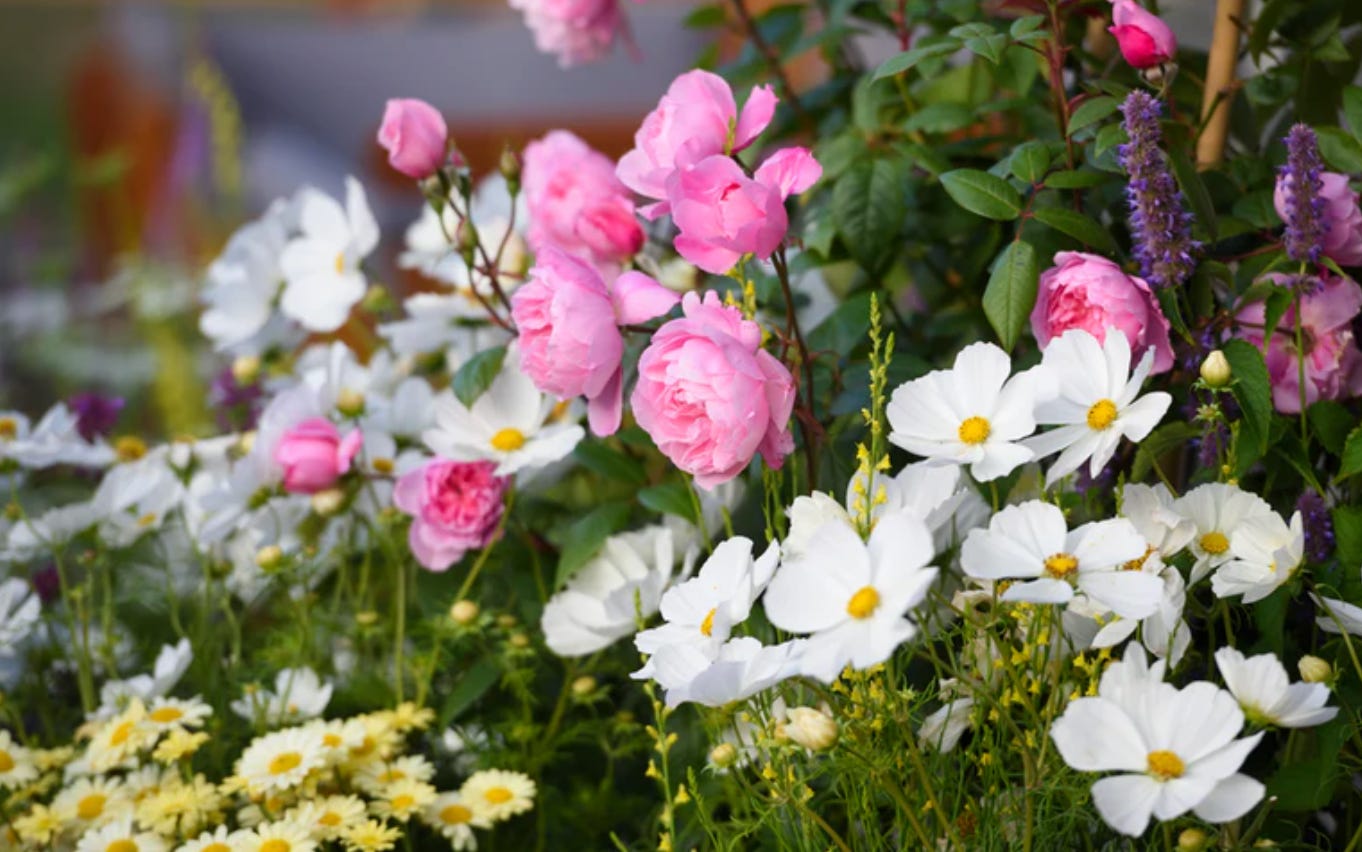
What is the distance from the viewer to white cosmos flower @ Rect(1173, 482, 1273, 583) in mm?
587

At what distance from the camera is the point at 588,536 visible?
2.59 ft

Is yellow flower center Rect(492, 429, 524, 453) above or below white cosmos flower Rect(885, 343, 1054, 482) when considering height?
below

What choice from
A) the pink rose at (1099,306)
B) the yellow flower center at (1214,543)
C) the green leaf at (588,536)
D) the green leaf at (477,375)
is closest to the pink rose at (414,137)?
the green leaf at (477,375)

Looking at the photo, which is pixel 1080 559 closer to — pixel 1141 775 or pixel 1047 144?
pixel 1141 775

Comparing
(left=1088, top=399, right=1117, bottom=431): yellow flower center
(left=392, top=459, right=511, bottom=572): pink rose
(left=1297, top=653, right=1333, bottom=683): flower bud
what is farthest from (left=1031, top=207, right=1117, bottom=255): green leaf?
(left=392, top=459, right=511, bottom=572): pink rose

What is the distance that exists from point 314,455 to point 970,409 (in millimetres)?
401

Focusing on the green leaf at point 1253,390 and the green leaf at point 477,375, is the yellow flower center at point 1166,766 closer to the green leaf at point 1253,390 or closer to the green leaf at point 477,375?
the green leaf at point 1253,390

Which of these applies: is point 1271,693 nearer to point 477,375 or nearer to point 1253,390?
point 1253,390

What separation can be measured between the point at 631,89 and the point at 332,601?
2.95 m

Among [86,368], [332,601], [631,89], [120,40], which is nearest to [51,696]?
[332,601]

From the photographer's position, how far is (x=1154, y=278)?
63 cm

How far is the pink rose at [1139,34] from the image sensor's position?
66 cm

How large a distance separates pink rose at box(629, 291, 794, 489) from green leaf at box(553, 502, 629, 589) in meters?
0.19

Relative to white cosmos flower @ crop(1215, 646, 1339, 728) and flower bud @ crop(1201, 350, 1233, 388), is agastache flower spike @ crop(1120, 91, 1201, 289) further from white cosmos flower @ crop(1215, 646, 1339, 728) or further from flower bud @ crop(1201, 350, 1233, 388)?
white cosmos flower @ crop(1215, 646, 1339, 728)
